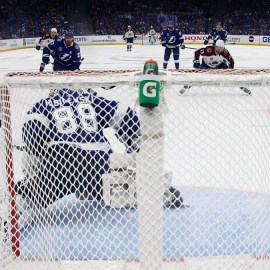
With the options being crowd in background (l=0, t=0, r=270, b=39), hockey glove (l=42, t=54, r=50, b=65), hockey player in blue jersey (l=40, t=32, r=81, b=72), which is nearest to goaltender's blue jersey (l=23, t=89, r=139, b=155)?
hockey player in blue jersey (l=40, t=32, r=81, b=72)

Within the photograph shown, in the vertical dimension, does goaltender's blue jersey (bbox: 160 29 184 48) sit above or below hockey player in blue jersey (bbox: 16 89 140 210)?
above

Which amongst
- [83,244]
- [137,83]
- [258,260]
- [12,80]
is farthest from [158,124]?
[83,244]

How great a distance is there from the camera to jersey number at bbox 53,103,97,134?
8.66 ft

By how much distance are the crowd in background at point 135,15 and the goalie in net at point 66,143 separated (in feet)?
65.9

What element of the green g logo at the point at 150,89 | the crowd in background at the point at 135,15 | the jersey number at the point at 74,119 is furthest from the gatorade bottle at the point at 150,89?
the crowd in background at the point at 135,15

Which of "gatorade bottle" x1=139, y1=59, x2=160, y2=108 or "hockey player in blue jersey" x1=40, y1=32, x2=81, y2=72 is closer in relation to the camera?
"gatorade bottle" x1=139, y1=59, x2=160, y2=108

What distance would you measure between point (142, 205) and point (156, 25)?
77.4 ft

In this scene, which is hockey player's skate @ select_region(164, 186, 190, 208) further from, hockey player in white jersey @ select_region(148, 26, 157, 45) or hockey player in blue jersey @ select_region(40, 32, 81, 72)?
hockey player in white jersey @ select_region(148, 26, 157, 45)

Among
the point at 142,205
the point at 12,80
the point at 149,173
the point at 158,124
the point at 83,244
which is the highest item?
the point at 12,80

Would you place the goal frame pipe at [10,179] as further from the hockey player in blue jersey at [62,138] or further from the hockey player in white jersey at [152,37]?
the hockey player in white jersey at [152,37]

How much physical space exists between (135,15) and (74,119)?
2341 centimetres

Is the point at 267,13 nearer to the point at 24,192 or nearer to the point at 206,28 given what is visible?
the point at 206,28

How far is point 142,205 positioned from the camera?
177cm

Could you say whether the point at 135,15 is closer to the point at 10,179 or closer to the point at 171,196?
the point at 171,196
